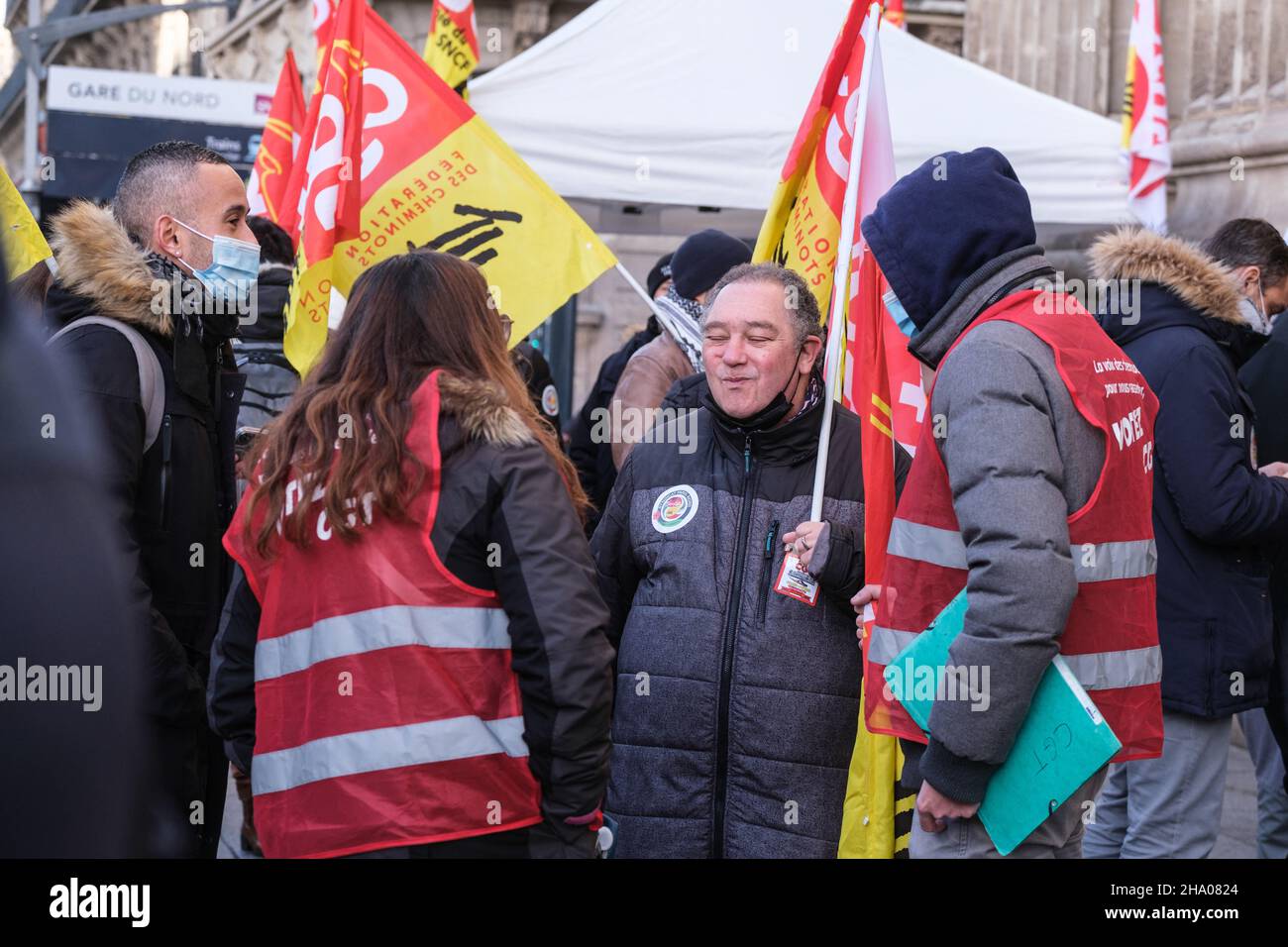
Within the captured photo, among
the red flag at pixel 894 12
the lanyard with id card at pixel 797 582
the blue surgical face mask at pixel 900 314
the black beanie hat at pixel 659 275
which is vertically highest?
the red flag at pixel 894 12

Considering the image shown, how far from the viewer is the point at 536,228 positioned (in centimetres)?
490

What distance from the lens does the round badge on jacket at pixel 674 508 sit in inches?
130

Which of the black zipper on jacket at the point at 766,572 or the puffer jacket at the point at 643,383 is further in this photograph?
the puffer jacket at the point at 643,383

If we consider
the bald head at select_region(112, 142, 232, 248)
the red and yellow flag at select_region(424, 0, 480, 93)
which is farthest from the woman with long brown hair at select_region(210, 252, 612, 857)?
the red and yellow flag at select_region(424, 0, 480, 93)

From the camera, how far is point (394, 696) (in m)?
2.54

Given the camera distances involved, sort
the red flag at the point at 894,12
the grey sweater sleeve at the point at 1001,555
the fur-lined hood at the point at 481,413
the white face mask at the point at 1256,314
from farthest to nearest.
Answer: the red flag at the point at 894,12 < the white face mask at the point at 1256,314 < the fur-lined hood at the point at 481,413 < the grey sweater sleeve at the point at 1001,555

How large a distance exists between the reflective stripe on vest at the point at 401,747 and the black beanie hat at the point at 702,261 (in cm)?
320

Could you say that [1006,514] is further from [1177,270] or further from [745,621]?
[1177,270]

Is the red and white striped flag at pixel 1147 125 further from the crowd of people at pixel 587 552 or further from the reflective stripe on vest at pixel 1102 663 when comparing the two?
the reflective stripe on vest at pixel 1102 663

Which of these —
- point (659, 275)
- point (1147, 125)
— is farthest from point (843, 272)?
point (1147, 125)

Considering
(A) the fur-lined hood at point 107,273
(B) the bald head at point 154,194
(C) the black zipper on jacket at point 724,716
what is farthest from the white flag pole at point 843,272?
(B) the bald head at point 154,194
